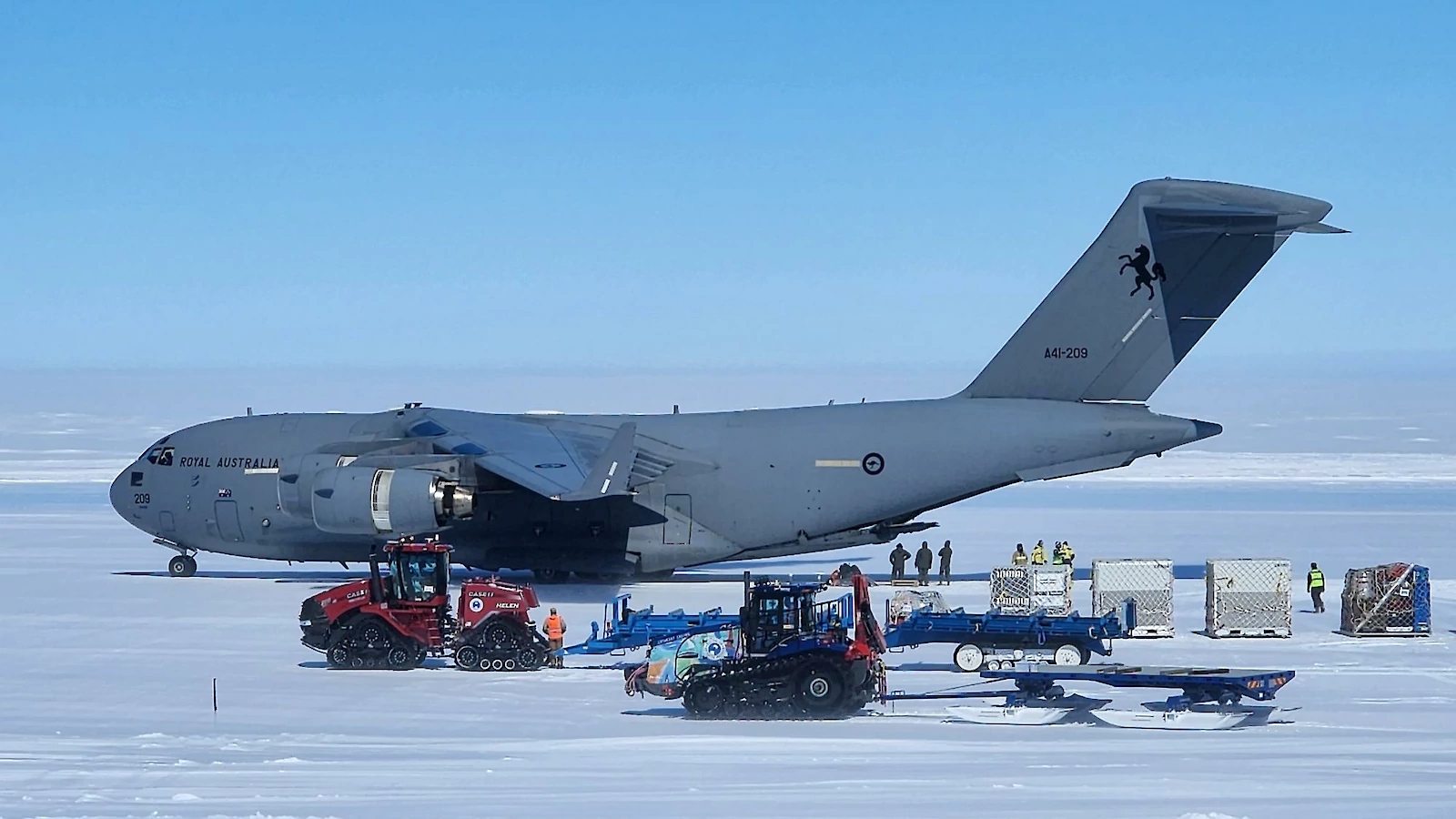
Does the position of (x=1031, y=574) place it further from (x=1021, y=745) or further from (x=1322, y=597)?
(x=1021, y=745)

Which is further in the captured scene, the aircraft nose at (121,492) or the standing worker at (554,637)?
the aircraft nose at (121,492)

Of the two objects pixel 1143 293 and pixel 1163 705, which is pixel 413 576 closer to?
pixel 1163 705

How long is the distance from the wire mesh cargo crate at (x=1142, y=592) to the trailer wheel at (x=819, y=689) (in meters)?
6.60

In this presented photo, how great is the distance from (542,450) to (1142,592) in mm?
8483

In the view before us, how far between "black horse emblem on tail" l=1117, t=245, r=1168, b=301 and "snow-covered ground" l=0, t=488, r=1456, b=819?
15.0 ft

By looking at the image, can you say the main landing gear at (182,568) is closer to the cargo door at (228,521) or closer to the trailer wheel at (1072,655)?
the cargo door at (228,521)

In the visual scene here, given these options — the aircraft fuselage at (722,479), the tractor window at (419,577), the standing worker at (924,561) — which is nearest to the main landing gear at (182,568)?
the aircraft fuselage at (722,479)

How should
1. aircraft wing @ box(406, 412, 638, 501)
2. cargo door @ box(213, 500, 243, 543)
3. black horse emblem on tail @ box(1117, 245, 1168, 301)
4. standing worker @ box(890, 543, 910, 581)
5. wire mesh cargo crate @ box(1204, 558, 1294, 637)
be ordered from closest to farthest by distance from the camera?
wire mesh cargo crate @ box(1204, 558, 1294, 637) → aircraft wing @ box(406, 412, 638, 501) → black horse emblem on tail @ box(1117, 245, 1168, 301) → cargo door @ box(213, 500, 243, 543) → standing worker @ box(890, 543, 910, 581)

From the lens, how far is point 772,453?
952 inches

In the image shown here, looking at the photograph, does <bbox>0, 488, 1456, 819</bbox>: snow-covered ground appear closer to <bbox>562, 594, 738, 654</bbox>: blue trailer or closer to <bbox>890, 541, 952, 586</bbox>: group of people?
<bbox>562, 594, 738, 654</bbox>: blue trailer

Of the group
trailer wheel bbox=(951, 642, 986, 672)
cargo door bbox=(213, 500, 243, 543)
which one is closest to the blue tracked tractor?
trailer wheel bbox=(951, 642, 986, 672)

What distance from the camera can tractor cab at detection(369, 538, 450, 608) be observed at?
18.0m

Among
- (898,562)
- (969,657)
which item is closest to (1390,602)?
(969,657)

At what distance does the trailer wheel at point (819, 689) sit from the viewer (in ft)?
48.9
